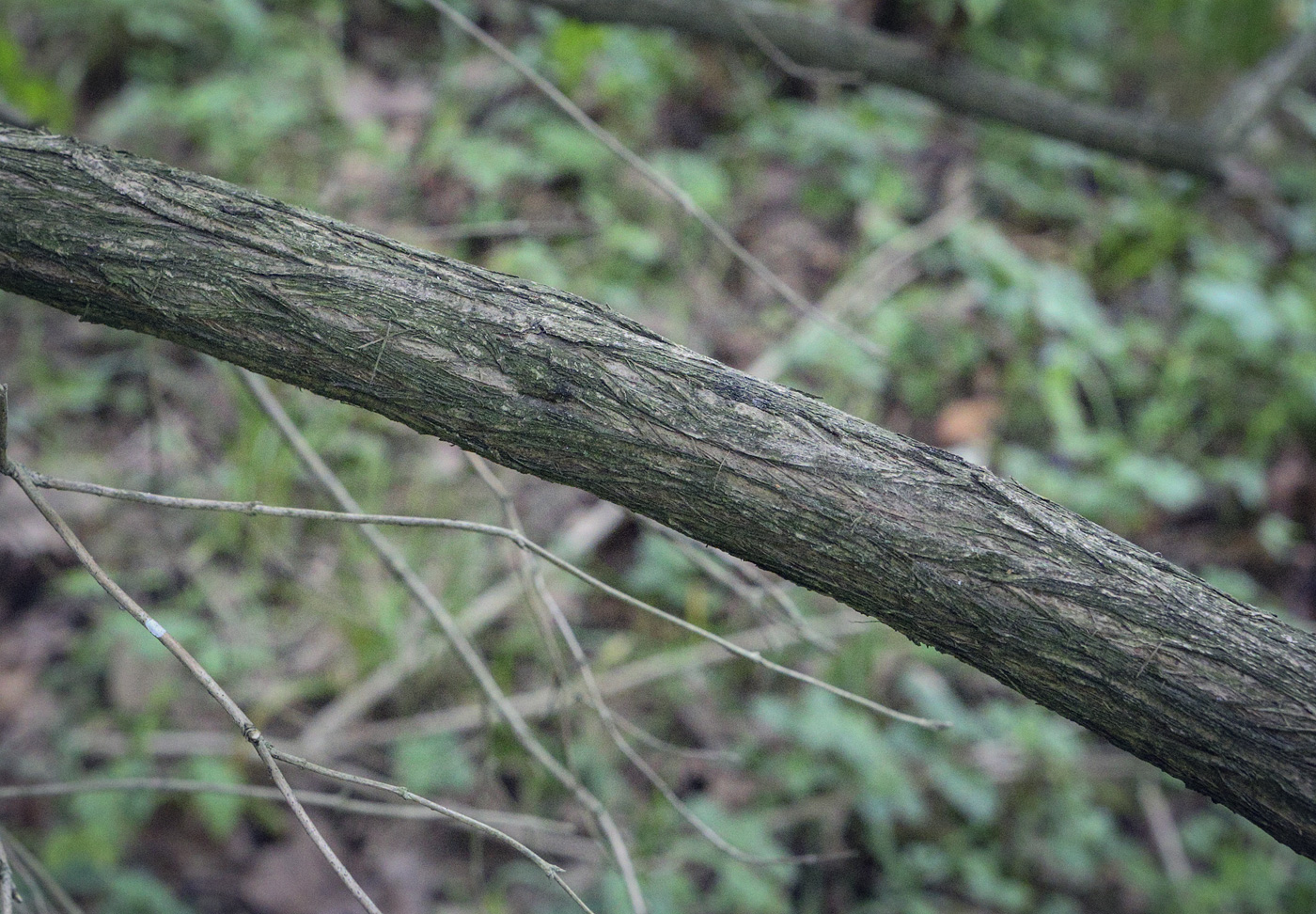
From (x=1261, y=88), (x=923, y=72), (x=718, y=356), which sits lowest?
(x=718, y=356)

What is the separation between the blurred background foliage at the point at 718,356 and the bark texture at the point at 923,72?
0.77ft

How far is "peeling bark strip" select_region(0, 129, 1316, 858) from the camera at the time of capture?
880 millimetres

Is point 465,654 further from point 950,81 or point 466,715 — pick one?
point 950,81

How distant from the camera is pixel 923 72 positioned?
→ 347 centimetres

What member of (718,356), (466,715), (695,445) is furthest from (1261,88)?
(695,445)

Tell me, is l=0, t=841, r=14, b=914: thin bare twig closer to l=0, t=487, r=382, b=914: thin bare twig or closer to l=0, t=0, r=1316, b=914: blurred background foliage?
l=0, t=487, r=382, b=914: thin bare twig

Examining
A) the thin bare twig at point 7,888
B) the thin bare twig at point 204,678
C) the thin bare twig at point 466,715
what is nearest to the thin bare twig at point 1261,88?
the thin bare twig at point 466,715

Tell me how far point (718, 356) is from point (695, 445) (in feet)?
7.92

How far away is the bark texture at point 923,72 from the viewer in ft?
11.1

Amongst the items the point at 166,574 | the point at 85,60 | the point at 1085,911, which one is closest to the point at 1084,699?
the point at 1085,911

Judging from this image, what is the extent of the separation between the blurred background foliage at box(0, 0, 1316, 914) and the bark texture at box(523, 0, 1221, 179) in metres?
0.23

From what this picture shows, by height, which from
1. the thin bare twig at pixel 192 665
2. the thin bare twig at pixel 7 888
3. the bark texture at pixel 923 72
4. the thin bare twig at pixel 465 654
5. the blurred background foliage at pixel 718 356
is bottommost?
the thin bare twig at pixel 7 888

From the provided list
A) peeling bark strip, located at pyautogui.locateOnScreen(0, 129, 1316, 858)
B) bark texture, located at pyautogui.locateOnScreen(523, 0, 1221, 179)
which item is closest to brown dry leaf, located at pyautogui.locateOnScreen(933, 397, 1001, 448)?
bark texture, located at pyautogui.locateOnScreen(523, 0, 1221, 179)

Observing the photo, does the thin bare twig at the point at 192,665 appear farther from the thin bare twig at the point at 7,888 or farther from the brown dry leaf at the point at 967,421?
the brown dry leaf at the point at 967,421
